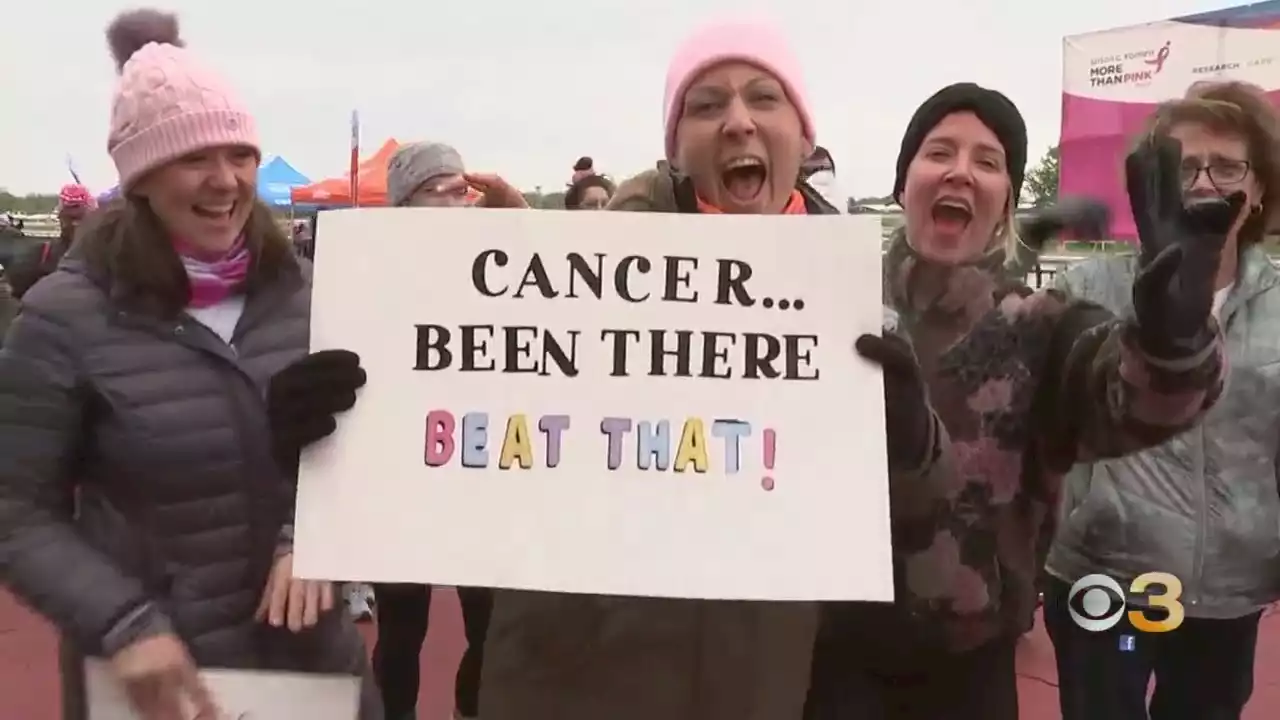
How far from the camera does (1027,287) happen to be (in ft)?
6.44

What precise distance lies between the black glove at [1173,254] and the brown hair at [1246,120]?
0.83 meters

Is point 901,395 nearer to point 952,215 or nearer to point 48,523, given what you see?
point 952,215

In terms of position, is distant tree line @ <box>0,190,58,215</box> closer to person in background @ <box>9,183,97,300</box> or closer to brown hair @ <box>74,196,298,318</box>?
person in background @ <box>9,183,97,300</box>

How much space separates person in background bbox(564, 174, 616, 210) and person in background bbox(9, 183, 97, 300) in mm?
2033

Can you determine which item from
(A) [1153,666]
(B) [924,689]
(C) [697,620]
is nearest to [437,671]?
(A) [1153,666]

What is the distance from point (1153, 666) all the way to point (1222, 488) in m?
0.44

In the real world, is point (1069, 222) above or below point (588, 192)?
below

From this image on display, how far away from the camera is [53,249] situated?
5570 millimetres

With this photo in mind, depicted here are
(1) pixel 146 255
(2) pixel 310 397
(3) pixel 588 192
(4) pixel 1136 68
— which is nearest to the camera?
(2) pixel 310 397

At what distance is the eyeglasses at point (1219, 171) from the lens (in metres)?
2.38

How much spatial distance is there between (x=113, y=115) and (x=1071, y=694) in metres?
2.25

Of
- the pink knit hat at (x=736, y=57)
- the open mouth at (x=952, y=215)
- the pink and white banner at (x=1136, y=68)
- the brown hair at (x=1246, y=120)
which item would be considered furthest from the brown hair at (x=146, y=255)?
the pink and white banner at (x=1136, y=68)

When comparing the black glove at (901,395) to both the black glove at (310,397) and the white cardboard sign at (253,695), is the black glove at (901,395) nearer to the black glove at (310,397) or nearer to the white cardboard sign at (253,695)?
the black glove at (310,397)

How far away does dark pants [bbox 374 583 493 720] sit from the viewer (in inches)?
138
